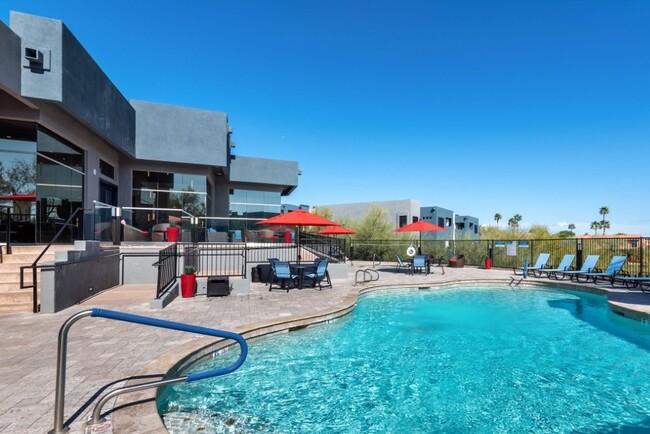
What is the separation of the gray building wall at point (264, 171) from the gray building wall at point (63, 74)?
34.4ft

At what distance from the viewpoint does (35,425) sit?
2.58 meters

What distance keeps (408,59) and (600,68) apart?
26.7 feet

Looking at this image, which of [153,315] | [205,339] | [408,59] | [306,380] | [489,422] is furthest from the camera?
[408,59]

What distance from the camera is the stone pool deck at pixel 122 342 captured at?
2814 mm

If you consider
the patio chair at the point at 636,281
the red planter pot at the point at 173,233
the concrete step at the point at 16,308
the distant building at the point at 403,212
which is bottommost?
the patio chair at the point at 636,281

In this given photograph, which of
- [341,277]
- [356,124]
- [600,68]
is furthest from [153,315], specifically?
[356,124]

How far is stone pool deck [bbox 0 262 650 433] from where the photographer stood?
2.81 meters

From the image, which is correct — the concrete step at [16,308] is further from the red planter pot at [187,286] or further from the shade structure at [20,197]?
the shade structure at [20,197]

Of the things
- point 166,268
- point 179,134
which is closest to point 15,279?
point 166,268

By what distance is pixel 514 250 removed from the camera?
15961 mm

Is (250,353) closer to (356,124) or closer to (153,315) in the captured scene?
(153,315)

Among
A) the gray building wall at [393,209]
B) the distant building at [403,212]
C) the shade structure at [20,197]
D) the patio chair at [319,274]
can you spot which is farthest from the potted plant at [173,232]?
the gray building wall at [393,209]

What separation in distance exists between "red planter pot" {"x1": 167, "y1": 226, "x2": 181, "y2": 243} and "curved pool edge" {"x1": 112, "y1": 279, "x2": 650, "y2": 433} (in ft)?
21.4

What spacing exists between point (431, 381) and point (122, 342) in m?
4.52
